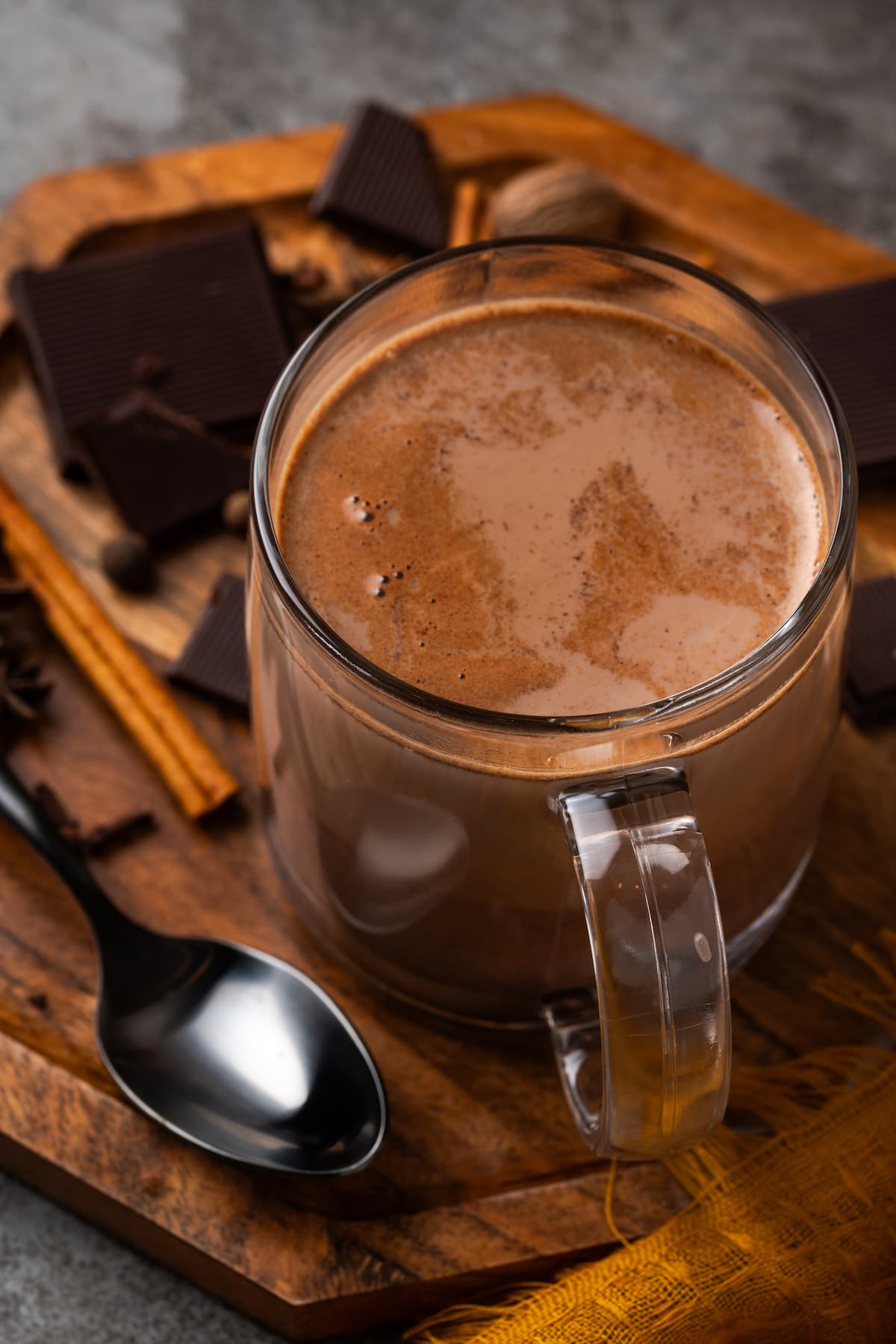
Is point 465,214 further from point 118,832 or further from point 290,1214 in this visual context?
point 290,1214

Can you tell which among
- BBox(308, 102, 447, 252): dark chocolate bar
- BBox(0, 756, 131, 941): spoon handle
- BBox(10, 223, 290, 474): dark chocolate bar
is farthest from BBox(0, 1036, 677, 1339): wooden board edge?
BBox(308, 102, 447, 252): dark chocolate bar

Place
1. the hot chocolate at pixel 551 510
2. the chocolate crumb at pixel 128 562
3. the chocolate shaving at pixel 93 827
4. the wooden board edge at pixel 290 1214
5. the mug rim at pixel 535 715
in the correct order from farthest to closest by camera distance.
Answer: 1. the chocolate crumb at pixel 128 562
2. the chocolate shaving at pixel 93 827
3. the wooden board edge at pixel 290 1214
4. the hot chocolate at pixel 551 510
5. the mug rim at pixel 535 715

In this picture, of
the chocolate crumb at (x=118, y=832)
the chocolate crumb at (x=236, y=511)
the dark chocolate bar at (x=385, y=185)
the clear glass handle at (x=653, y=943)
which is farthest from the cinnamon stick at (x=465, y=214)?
the clear glass handle at (x=653, y=943)

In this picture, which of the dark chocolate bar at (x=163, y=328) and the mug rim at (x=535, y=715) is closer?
the mug rim at (x=535, y=715)

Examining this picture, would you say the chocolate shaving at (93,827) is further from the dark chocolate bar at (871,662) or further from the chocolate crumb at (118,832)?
the dark chocolate bar at (871,662)

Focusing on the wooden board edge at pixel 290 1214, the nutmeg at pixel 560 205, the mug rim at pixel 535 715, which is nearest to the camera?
the mug rim at pixel 535 715

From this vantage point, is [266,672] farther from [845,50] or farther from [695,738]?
[845,50]

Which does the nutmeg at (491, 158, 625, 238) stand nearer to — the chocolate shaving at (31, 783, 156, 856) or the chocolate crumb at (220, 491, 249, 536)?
the chocolate crumb at (220, 491, 249, 536)

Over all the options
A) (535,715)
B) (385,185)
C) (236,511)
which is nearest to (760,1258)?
(535,715)
